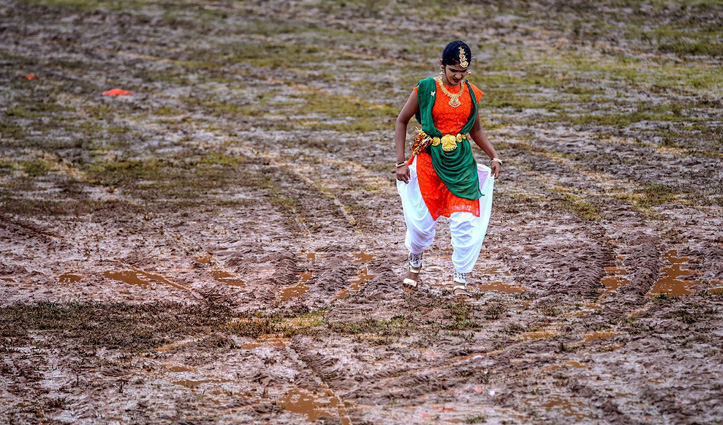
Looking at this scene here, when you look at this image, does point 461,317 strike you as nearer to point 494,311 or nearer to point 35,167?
point 494,311

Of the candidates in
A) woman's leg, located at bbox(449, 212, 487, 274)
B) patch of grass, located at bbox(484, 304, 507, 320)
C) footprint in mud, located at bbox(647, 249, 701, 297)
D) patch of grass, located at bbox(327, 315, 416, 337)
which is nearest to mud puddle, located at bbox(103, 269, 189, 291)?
patch of grass, located at bbox(327, 315, 416, 337)

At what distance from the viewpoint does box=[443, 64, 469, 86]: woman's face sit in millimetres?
6473

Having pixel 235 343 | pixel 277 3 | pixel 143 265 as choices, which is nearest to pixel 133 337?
pixel 235 343

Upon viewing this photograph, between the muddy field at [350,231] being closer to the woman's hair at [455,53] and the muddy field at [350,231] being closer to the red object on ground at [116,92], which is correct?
the red object on ground at [116,92]

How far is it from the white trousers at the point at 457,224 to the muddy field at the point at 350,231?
0.39m

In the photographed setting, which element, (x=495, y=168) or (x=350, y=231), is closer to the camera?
(x=495, y=168)

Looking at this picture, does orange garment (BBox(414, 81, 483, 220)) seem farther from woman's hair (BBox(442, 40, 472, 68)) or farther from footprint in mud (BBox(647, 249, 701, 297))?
footprint in mud (BBox(647, 249, 701, 297))

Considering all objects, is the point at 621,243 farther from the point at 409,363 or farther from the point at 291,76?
the point at 291,76

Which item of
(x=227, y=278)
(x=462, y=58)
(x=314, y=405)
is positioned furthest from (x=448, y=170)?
(x=314, y=405)

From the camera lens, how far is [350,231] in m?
8.83

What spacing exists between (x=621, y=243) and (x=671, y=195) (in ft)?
5.89

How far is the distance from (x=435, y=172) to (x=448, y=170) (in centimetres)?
16

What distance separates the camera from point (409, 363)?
558 cm

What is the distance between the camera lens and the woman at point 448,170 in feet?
21.8
